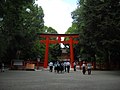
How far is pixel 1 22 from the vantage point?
31609 millimetres

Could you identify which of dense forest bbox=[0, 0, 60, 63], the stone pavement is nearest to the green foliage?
dense forest bbox=[0, 0, 60, 63]

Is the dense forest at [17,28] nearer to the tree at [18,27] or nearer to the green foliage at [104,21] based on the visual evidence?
the tree at [18,27]

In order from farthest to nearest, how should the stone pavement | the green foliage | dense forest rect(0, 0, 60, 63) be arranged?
1. the green foliage
2. dense forest rect(0, 0, 60, 63)
3. the stone pavement

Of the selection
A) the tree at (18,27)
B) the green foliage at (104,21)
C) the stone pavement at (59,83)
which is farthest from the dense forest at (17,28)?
the green foliage at (104,21)

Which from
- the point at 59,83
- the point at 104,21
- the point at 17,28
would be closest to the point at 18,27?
the point at 17,28

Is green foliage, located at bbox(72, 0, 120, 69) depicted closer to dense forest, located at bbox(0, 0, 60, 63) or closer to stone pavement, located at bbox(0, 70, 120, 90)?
dense forest, located at bbox(0, 0, 60, 63)

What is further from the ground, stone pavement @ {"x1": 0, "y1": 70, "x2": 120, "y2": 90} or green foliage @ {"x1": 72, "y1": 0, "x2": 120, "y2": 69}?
green foliage @ {"x1": 72, "y1": 0, "x2": 120, "y2": 69}

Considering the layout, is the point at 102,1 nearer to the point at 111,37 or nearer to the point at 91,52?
the point at 111,37

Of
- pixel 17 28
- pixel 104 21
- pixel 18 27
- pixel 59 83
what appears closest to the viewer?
pixel 59 83

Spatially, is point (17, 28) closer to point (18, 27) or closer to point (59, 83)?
point (18, 27)

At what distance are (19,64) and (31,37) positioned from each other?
5043 millimetres

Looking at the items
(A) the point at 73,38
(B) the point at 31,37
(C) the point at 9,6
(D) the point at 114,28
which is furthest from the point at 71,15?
(C) the point at 9,6

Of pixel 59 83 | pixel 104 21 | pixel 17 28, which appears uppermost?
pixel 17 28

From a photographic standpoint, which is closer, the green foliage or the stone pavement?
the stone pavement
